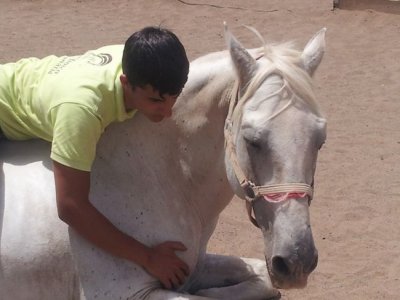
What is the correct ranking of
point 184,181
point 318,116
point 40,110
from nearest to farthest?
point 318,116
point 40,110
point 184,181

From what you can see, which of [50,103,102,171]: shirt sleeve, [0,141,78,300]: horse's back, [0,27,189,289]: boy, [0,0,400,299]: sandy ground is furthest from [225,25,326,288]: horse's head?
[0,0,400,299]: sandy ground

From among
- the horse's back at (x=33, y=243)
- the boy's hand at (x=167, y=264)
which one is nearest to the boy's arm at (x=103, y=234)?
the boy's hand at (x=167, y=264)

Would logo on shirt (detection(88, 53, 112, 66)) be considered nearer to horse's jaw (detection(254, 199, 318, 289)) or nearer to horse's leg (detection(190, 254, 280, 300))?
horse's jaw (detection(254, 199, 318, 289))

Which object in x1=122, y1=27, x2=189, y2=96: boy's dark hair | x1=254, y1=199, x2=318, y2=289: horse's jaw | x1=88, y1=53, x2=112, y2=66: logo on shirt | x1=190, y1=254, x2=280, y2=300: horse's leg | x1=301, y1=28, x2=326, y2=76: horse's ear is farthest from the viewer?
x1=190, y1=254, x2=280, y2=300: horse's leg

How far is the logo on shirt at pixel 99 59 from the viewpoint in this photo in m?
3.27

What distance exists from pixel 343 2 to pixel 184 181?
902 cm

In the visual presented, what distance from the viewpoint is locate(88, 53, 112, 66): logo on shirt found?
10.7ft

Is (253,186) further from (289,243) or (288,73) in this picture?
(288,73)

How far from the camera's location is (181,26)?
37.6ft

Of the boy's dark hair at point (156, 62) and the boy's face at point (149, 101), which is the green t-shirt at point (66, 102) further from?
the boy's dark hair at point (156, 62)

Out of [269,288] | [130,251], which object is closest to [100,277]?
[130,251]

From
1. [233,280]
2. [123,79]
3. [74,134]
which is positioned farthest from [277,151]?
[233,280]

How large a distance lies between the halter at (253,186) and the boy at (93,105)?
0.77 ft

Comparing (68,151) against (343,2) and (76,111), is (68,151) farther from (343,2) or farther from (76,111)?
(343,2)
